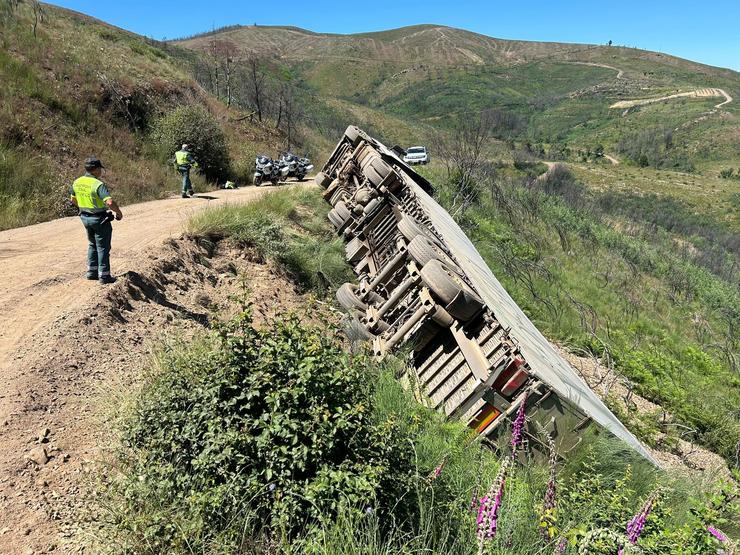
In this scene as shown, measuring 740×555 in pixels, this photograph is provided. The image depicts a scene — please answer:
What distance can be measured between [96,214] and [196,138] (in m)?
11.6

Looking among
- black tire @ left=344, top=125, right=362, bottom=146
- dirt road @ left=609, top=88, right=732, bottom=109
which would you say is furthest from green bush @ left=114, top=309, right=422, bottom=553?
dirt road @ left=609, top=88, right=732, bottom=109

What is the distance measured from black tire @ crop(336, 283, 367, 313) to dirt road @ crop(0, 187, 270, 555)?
302 centimetres

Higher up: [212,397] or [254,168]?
[212,397]

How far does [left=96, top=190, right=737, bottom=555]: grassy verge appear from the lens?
8.62 feet

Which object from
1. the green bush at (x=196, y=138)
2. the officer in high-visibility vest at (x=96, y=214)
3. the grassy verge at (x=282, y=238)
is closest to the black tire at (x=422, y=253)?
the grassy verge at (x=282, y=238)

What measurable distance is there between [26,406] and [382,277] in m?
5.53

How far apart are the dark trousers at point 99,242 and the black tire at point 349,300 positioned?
3664 millimetres

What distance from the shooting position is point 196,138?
16.3 meters

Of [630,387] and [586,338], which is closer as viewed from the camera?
[630,387]

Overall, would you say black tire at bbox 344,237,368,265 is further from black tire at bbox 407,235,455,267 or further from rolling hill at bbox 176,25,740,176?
rolling hill at bbox 176,25,740,176

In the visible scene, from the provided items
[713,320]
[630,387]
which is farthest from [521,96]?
Answer: [630,387]

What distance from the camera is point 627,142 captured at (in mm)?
75000

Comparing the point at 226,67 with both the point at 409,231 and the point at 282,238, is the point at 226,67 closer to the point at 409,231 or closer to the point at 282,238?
the point at 282,238

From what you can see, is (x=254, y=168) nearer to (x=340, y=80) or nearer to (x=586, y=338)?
(x=586, y=338)
